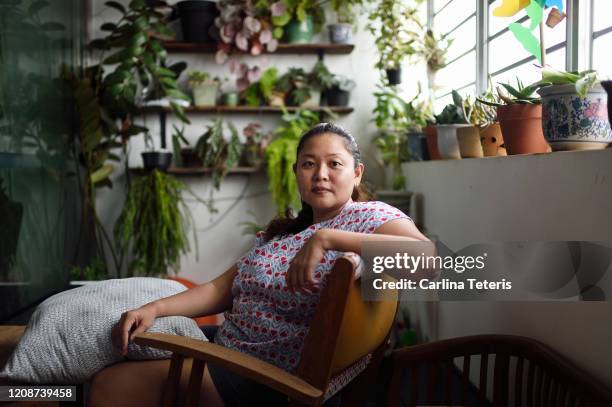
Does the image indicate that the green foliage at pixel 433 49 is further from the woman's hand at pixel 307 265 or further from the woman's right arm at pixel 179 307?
the woman's hand at pixel 307 265

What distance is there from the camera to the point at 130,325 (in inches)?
52.6

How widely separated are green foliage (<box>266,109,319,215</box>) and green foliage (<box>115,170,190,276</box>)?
23.5 inches

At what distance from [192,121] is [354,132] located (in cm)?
107

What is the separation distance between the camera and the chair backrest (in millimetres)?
1091

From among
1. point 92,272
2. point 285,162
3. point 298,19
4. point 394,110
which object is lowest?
point 92,272

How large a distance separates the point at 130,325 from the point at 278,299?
34cm

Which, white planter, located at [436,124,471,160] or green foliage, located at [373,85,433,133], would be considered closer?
white planter, located at [436,124,471,160]

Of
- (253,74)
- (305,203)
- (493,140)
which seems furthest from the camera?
(253,74)

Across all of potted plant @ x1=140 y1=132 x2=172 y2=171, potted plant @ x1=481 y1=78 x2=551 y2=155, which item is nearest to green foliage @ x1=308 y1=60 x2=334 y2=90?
potted plant @ x1=140 y1=132 x2=172 y2=171

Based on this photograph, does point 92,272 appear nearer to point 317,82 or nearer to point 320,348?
point 317,82

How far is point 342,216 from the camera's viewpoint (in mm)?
1450

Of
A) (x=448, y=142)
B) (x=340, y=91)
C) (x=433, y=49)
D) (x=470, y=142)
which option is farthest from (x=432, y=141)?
(x=340, y=91)

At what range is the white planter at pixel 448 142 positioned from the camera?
255 cm

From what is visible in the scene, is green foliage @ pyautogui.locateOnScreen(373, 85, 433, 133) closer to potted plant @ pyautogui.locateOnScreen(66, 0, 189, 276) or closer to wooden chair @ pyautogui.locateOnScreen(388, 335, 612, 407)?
potted plant @ pyautogui.locateOnScreen(66, 0, 189, 276)
